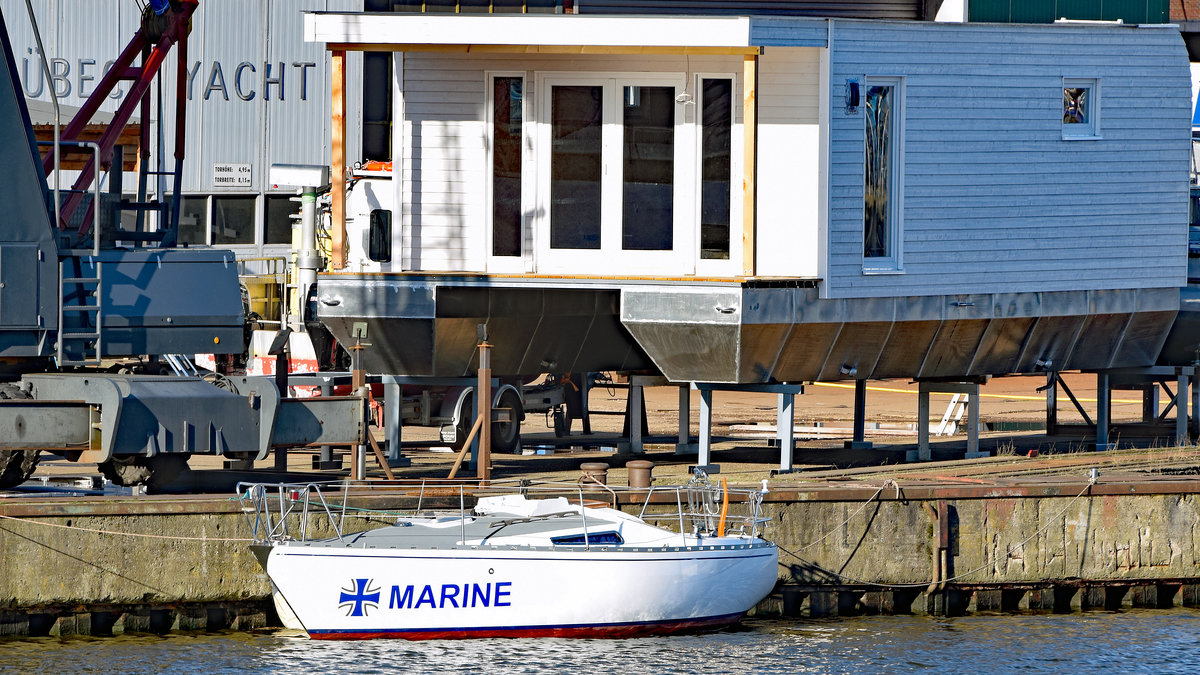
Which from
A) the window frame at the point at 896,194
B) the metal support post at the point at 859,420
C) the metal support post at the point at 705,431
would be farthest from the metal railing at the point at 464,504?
the metal support post at the point at 859,420

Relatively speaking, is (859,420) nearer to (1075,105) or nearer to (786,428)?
(786,428)

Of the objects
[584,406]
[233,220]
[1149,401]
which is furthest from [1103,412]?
[233,220]

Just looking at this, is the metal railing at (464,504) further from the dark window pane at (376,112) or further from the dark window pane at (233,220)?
the dark window pane at (233,220)

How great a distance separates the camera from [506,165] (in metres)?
22.5

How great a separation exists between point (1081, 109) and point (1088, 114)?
0.40 ft

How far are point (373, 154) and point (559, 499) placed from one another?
10198 mm

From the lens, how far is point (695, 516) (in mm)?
18281

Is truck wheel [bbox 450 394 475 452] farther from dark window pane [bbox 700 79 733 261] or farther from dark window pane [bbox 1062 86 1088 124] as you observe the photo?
dark window pane [bbox 1062 86 1088 124]

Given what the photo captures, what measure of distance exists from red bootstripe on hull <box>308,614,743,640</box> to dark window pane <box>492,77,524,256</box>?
6.52m

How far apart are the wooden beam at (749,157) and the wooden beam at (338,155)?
16.7 feet

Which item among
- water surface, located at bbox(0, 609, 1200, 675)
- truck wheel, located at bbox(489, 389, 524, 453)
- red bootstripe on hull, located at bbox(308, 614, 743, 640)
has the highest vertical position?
truck wheel, located at bbox(489, 389, 524, 453)

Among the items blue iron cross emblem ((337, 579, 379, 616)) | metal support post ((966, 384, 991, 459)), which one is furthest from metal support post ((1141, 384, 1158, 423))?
blue iron cross emblem ((337, 579, 379, 616))

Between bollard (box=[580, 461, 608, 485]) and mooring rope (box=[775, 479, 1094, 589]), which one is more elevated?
bollard (box=[580, 461, 608, 485])

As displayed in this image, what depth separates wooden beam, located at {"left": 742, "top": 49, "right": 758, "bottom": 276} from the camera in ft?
69.6
